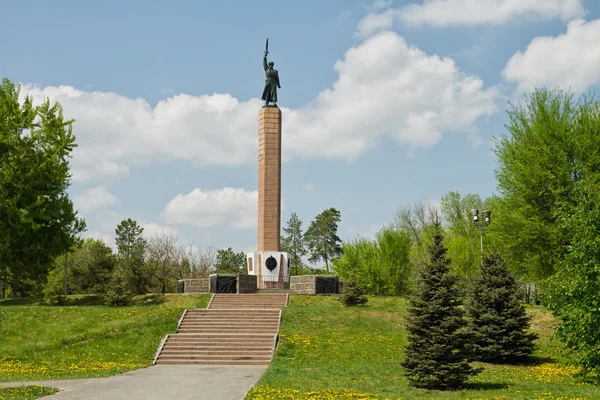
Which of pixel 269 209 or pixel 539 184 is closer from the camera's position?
pixel 539 184

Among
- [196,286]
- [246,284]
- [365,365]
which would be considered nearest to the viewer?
[365,365]

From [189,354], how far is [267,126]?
18476 mm

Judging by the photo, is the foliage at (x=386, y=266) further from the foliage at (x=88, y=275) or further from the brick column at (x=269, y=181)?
the foliage at (x=88, y=275)

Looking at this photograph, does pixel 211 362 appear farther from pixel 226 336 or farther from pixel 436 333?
pixel 436 333

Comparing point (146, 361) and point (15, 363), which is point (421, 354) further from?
point (15, 363)

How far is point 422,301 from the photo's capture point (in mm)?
15453

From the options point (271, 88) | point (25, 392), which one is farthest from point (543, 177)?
point (25, 392)

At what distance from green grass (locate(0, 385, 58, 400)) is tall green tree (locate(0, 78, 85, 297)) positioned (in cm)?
2051

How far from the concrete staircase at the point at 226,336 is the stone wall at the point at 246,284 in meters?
2.39

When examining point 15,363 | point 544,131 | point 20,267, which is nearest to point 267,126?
point 544,131

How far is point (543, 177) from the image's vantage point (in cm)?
3016

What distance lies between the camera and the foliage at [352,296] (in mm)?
29078

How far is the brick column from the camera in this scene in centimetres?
3675

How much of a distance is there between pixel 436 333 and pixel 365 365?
17.0 feet
